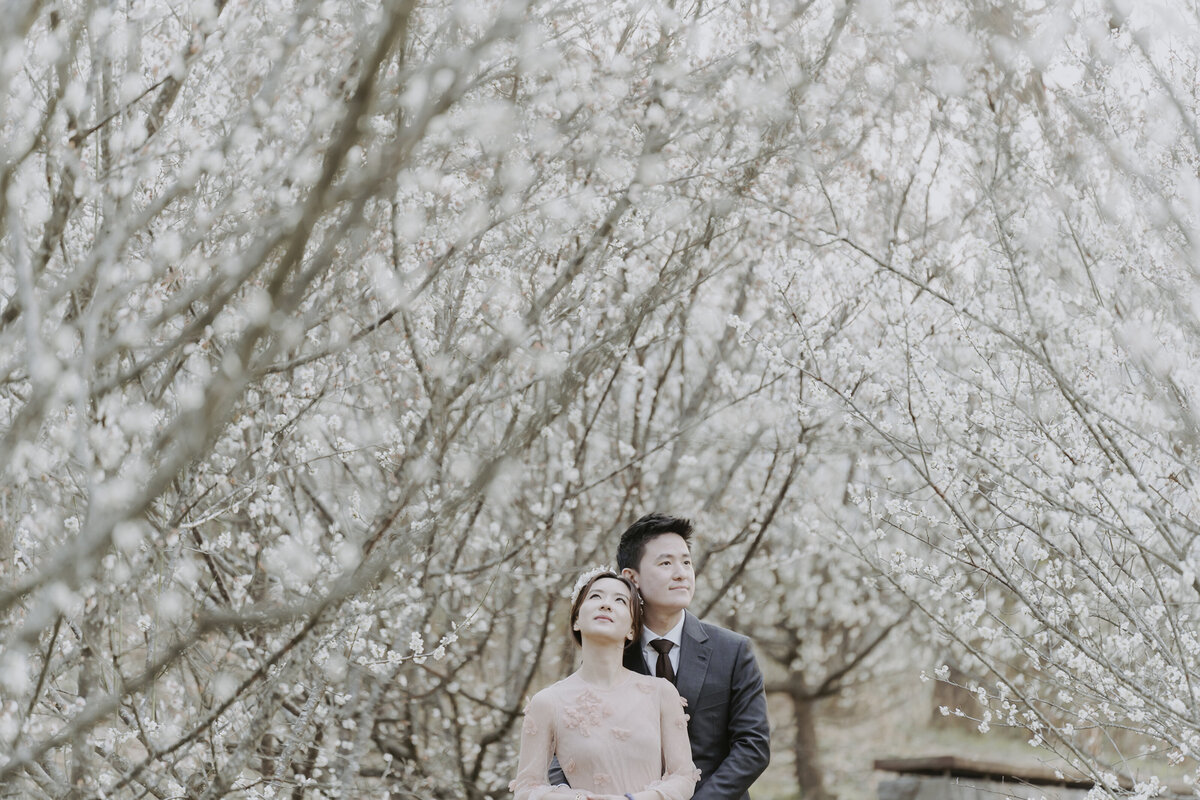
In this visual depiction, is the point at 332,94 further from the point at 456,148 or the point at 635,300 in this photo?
the point at 635,300

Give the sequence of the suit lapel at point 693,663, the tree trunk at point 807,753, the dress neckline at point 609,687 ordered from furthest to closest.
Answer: the tree trunk at point 807,753, the suit lapel at point 693,663, the dress neckline at point 609,687

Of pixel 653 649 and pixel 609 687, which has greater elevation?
pixel 653 649

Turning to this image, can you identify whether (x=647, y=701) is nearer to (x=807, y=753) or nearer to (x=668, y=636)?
(x=668, y=636)

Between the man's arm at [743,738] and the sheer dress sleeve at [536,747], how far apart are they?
0.35 metres

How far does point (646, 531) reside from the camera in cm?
265

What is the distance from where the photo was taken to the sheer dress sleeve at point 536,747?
93.3 inches

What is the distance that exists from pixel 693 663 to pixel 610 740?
315 mm

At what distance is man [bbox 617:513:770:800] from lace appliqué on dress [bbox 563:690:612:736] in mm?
245

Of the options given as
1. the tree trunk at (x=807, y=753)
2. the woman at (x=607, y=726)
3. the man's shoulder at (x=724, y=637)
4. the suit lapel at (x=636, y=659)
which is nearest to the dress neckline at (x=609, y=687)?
the woman at (x=607, y=726)

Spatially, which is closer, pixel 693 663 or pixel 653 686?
pixel 653 686

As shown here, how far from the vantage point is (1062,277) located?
5.12 meters

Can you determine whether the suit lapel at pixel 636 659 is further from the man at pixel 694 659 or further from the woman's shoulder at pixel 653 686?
the woman's shoulder at pixel 653 686

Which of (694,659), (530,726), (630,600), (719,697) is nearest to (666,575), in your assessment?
(630,600)

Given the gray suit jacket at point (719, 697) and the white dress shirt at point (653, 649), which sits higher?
the white dress shirt at point (653, 649)
